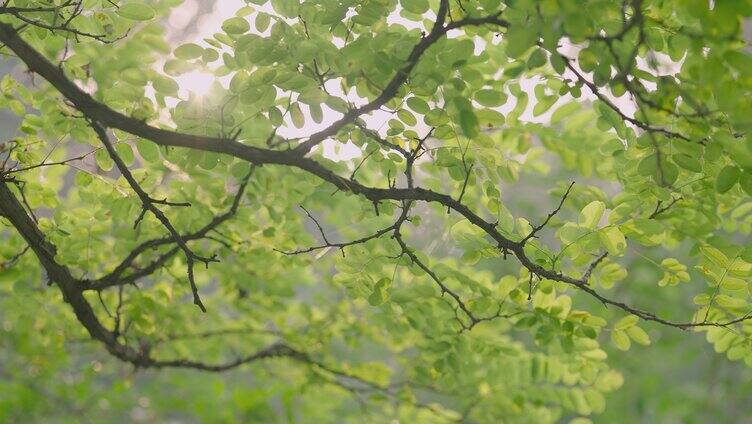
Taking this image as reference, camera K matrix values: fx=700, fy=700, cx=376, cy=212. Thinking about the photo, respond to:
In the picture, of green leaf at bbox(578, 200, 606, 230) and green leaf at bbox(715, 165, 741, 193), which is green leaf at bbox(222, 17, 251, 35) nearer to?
green leaf at bbox(578, 200, 606, 230)

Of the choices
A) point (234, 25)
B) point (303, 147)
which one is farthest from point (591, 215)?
point (234, 25)

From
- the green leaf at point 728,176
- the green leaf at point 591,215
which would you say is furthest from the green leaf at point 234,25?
the green leaf at point 728,176

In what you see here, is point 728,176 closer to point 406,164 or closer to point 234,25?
point 406,164

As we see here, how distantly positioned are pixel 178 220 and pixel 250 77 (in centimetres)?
114

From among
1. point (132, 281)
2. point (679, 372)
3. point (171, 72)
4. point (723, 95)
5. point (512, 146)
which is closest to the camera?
point (723, 95)

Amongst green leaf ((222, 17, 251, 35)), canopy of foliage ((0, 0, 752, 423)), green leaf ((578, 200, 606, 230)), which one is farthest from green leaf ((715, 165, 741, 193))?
green leaf ((222, 17, 251, 35))

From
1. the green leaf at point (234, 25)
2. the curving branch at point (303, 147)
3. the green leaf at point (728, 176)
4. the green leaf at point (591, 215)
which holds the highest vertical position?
the green leaf at point (234, 25)

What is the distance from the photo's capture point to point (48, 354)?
4.89 m

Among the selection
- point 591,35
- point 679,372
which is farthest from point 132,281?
point 679,372

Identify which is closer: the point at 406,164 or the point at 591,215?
the point at 591,215

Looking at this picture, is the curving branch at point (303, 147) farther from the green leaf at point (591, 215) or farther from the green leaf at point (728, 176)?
the green leaf at point (728, 176)

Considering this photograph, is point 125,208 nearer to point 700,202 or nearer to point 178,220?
point 178,220

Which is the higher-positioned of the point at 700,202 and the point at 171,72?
the point at 171,72

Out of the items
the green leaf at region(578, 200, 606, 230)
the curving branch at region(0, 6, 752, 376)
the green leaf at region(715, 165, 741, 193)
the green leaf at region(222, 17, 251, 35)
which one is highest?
the green leaf at region(222, 17, 251, 35)
